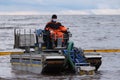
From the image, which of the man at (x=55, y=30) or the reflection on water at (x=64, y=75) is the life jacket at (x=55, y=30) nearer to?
the man at (x=55, y=30)

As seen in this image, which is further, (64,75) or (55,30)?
(55,30)

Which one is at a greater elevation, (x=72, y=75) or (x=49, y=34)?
(x=49, y=34)

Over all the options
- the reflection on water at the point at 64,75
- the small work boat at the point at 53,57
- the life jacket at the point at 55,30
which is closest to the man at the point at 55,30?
the life jacket at the point at 55,30

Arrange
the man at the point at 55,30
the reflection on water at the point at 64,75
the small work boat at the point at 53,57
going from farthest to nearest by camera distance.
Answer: the man at the point at 55,30 < the reflection on water at the point at 64,75 < the small work boat at the point at 53,57

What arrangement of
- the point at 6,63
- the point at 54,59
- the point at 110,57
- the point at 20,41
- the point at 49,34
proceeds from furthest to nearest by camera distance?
the point at 110,57, the point at 6,63, the point at 20,41, the point at 49,34, the point at 54,59

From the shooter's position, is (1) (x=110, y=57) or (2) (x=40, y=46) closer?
(2) (x=40, y=46)

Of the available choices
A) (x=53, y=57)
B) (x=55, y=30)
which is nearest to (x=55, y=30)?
(x=55, y=30)

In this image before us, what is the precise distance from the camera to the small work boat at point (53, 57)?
17344mm

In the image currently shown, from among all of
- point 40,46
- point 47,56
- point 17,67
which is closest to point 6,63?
point 17,67

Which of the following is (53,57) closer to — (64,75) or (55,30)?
(64,75)

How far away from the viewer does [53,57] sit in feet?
56.6

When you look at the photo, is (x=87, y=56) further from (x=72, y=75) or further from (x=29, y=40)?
(x=29, y=40)

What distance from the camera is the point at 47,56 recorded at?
17297mm

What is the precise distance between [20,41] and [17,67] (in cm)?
113
